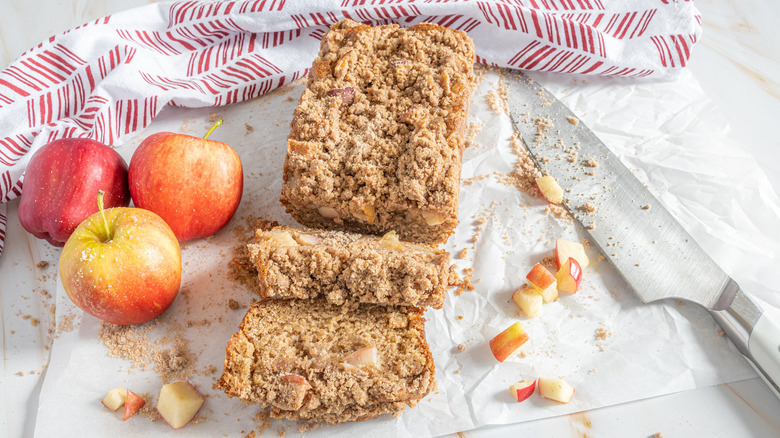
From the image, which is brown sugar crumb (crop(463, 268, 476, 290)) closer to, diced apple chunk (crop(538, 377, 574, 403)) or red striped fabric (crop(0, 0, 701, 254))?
diced apple chunk (crop(538, 377, 574, 403))

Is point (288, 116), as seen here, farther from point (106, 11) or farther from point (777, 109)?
point (777, 109)

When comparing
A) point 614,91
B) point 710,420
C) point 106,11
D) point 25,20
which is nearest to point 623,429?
point 710,420

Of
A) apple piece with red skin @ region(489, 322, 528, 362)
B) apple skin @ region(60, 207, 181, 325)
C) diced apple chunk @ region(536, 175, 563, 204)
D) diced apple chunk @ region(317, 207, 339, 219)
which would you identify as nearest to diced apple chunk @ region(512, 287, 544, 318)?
apple piece with red skin @ region(489, 322, 528, 362)

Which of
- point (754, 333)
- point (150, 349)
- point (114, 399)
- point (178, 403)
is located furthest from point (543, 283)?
point (114, 399)

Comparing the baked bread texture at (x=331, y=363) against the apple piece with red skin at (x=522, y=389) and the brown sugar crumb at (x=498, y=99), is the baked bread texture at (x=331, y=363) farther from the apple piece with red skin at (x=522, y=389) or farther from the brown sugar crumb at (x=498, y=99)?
the brown sugar crumb at (x=498, y=99)

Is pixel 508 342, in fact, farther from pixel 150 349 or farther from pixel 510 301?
pixel 150 349

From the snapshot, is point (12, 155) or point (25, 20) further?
point (25, 20)

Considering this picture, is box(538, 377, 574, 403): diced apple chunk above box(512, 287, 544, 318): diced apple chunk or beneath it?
beneath
